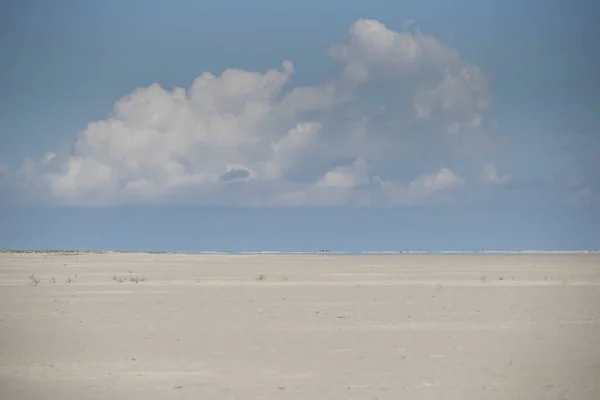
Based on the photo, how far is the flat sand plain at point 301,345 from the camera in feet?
41.7

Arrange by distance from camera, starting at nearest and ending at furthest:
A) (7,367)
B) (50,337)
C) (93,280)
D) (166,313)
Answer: (7,367), (50,337), (166,313), (93,280)

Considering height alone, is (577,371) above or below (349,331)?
below

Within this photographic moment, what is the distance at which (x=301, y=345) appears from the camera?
17438 millimetres

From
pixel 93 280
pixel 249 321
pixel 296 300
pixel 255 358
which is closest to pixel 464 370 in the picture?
pixel 255 358

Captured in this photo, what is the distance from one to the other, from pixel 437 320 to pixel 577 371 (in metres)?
8.29

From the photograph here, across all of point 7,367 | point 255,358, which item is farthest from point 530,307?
point 7,367

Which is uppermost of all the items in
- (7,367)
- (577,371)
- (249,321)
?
(249,321)

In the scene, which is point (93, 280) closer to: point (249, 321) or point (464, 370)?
point (249, 321)

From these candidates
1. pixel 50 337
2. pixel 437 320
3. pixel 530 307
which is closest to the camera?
pixel 50 337

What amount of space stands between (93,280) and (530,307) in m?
27.2

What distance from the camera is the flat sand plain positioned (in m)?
12.7

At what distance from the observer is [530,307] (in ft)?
85.8

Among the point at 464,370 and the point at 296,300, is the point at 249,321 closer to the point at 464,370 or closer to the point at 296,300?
the point at 296,300

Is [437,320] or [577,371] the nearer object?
[577,371]
